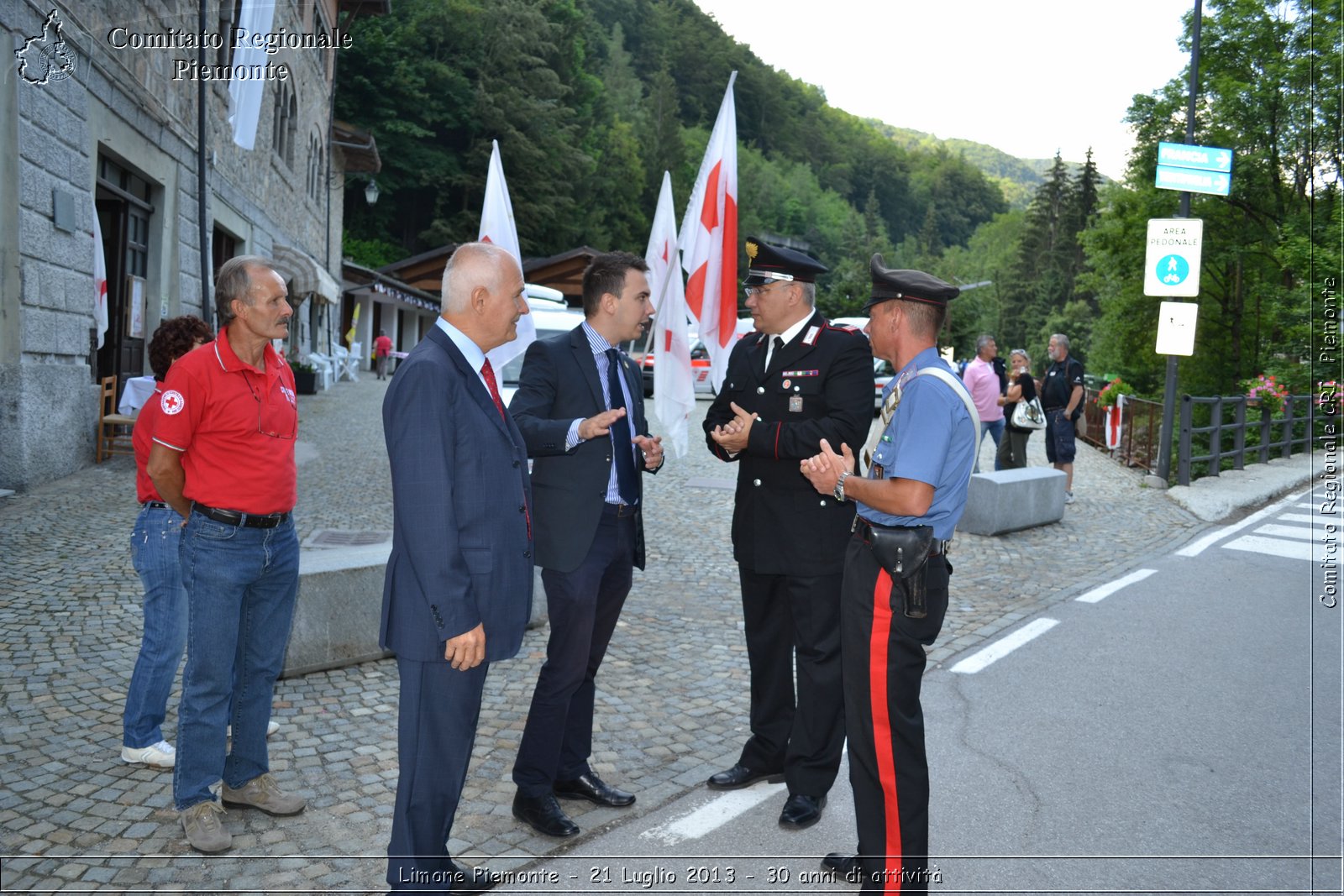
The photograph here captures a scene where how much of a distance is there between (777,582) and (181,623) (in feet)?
7.66

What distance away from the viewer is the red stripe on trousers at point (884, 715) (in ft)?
10.6

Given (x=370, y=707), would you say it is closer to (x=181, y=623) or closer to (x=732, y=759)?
(x=181, y=623)

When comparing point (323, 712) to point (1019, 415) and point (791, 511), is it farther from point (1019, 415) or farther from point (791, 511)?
point (1019, 415)

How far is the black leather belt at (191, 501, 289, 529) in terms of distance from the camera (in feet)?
11.6

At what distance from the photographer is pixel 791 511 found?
4.06 meters

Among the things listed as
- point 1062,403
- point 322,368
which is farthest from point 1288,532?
point 322,368

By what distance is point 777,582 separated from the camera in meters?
4.26

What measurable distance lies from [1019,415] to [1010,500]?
246cm

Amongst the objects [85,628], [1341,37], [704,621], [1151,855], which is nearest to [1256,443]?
[1341,37]

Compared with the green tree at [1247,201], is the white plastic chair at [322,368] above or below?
below

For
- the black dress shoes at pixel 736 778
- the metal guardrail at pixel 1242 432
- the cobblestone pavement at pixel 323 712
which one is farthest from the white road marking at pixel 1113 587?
the metal guardrail at pixel 1242 432

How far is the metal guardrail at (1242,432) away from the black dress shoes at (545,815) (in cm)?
1297

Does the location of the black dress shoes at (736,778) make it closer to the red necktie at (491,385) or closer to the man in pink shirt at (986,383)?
the red necktie at (491,385)

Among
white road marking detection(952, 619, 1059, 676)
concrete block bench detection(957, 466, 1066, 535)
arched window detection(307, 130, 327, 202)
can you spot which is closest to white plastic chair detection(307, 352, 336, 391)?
arched window detection(307, 130, 327, 202)
